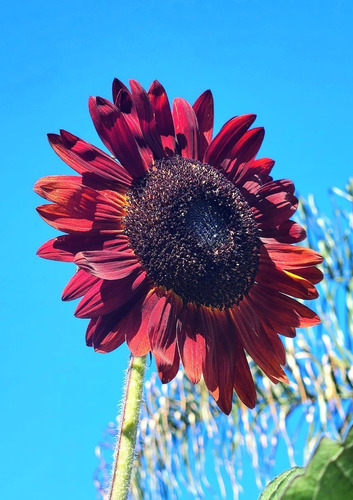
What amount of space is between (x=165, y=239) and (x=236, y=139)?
0.40 metres

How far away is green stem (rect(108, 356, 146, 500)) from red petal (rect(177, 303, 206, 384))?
0.23 m

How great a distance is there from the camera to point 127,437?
1.30 meters

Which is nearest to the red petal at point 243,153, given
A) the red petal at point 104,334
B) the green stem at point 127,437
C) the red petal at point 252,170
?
the red petal at point 252,170

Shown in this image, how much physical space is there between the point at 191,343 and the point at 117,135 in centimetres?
60

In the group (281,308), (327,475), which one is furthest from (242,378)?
(327,475)

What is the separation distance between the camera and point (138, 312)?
1.70m

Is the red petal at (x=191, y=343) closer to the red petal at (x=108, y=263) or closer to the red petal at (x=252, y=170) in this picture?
the red petal at (x=108, y=263)

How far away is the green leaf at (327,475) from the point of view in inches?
27.6

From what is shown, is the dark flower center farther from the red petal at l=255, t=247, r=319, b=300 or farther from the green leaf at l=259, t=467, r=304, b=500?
the green leaf at l=259, t=467, r=304, b=500

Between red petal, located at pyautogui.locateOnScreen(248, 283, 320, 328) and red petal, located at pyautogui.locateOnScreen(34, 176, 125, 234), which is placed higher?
red petal, located at pyautogui.locateOnScreen(34, 176, 125, 234)

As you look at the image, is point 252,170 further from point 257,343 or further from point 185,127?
point 257,343

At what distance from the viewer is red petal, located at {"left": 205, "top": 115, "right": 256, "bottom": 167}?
190 centimetres

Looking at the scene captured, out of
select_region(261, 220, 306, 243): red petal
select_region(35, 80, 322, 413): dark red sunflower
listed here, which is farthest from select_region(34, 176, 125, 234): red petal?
select_region(261, 220, 306, 243): red petal

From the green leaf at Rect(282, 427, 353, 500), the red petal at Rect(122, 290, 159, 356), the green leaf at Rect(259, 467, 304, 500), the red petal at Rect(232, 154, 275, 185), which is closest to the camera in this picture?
the green leaf at Rect(282, 427, 353, 500)
